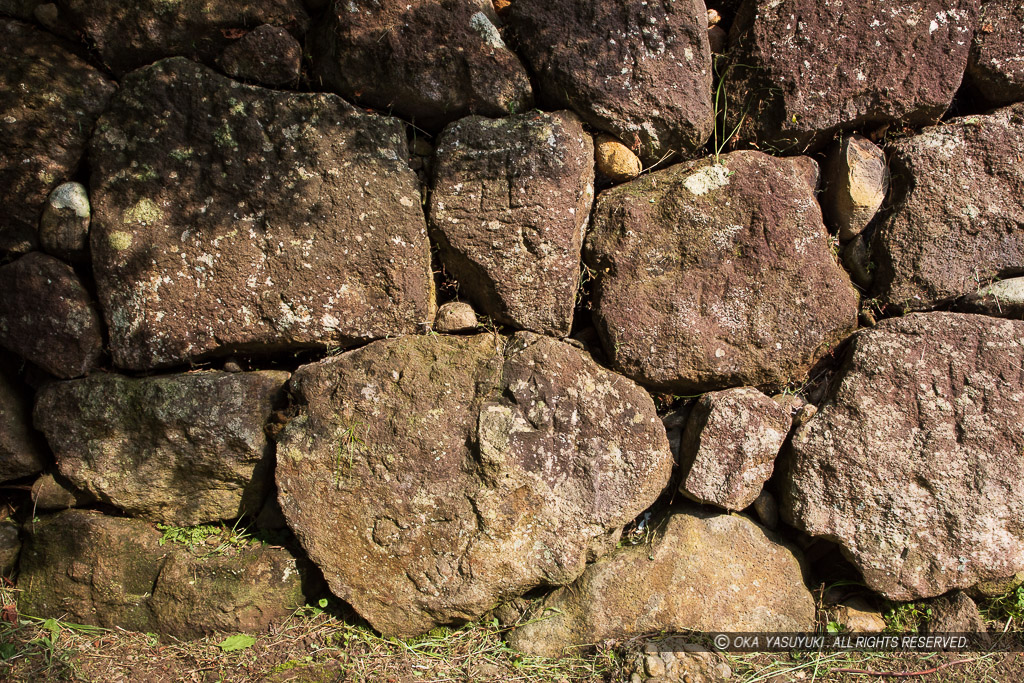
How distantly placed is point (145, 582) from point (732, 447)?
1.91 metres

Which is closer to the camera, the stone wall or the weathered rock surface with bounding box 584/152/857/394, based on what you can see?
the stone wall

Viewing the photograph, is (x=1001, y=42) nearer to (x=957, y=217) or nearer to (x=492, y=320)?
(x=957, y=217)

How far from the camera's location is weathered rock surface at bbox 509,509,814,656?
205 centimetres

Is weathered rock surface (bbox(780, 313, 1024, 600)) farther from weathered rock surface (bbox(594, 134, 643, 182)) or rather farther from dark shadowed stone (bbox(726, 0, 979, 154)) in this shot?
weathered rock surface (bbox(594, 134, 643, 182))

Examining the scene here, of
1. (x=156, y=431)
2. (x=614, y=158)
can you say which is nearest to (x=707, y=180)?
(x=614, y=158)

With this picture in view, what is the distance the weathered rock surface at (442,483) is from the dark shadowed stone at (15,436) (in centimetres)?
85

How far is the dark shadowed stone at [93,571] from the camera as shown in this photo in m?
2.04

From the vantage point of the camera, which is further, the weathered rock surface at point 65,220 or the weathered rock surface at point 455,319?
the weathered rock surface at point 455,319

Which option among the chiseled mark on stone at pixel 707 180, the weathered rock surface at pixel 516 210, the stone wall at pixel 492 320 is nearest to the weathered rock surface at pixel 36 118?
the stone wall at pixel 492 320

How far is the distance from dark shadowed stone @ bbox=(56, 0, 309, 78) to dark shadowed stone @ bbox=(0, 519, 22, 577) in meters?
1.53

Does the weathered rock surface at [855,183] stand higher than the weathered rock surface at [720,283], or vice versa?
the weathered rock surface at [855,183]

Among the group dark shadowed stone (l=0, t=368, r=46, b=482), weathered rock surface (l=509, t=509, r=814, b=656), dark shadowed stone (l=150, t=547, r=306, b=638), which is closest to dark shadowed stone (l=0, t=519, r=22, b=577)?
dark shadowed stone (l=0, t=368, r=46, b=482)

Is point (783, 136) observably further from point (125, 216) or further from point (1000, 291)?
point (125, 216)

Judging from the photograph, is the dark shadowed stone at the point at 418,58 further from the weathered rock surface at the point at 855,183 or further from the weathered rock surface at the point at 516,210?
the weathered rock surface at the point at 855,183
